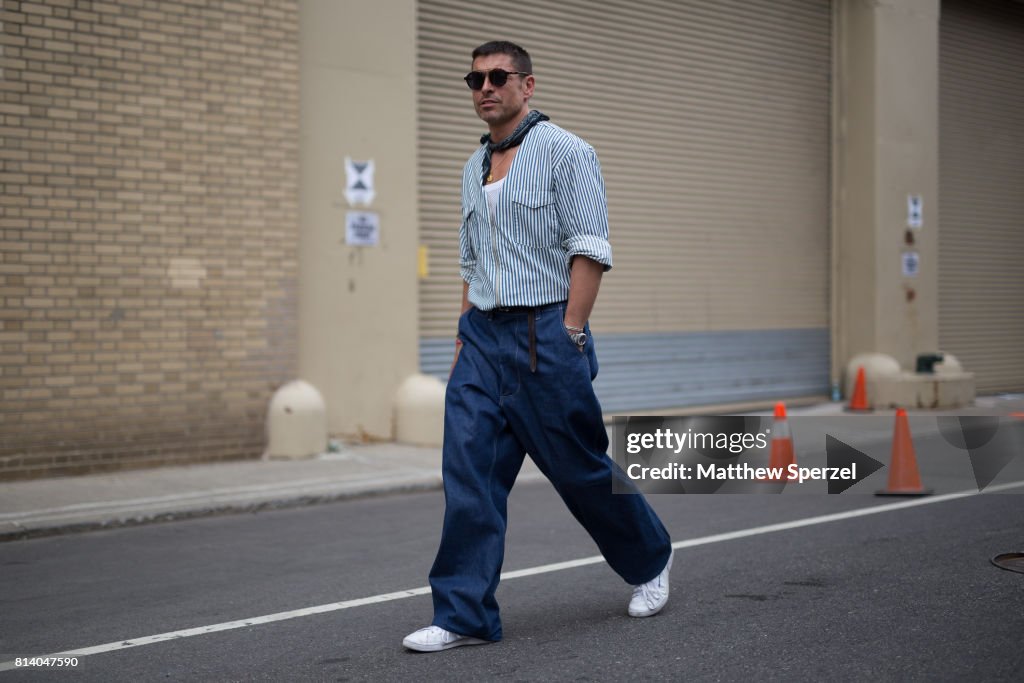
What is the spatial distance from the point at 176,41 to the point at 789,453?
625 centimetres

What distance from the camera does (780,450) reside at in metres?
9.52

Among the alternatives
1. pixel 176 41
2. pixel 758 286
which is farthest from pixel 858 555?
pixel 758 286

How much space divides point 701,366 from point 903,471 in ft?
20.8

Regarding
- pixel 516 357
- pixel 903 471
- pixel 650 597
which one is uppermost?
pixel 516 357

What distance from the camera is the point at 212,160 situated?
9.98 metres

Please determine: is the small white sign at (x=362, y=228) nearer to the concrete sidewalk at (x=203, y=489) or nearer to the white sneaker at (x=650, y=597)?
the concrete sidewalk at (x=203, y=489)

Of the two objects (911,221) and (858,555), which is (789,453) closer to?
(858,555)

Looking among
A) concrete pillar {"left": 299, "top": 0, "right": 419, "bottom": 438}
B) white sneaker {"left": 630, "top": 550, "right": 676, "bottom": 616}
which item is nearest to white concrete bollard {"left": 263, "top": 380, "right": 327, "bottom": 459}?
concrete pillar {"left": 299, "top": 0, "right": 419, "bottom": 438}

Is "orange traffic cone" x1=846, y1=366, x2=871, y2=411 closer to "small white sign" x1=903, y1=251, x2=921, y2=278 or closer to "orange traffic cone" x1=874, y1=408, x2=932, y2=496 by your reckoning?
"small white sign" x1=903, y1=251, x2=921, y2=278

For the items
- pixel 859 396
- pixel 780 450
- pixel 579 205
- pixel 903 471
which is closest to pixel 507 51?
pixel 579 205

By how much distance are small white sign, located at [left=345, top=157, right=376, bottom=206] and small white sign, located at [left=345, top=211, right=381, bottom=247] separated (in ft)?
0.36

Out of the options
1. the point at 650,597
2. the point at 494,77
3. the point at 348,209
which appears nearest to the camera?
the point at 494,77

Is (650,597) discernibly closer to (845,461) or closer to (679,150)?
(845,461)

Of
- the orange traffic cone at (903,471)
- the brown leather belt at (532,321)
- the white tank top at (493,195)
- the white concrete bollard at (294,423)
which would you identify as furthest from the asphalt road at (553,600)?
the white concrete bollard at (294,423)
